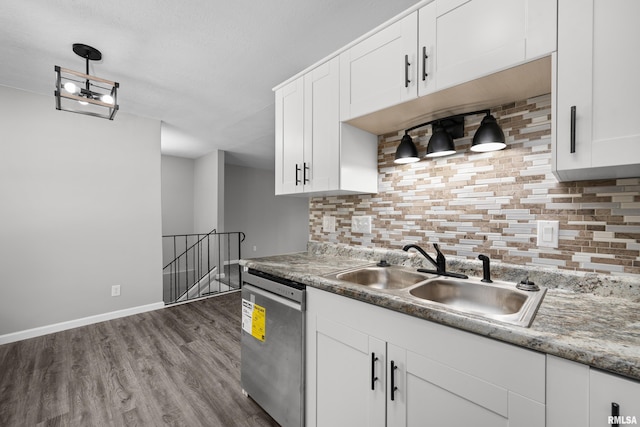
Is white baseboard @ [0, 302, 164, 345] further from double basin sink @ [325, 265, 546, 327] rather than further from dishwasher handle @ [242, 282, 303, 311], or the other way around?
double basin sink @ [325, 265, 546, 327]

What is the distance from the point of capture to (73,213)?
313cm

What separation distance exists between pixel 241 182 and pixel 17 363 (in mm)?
5394

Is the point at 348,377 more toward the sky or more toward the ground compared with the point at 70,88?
more toward the ground

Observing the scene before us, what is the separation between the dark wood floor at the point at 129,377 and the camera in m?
1.79

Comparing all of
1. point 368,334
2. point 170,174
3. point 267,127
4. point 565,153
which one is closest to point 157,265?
point 267,127

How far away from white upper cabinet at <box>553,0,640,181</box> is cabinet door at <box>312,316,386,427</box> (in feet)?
3.37

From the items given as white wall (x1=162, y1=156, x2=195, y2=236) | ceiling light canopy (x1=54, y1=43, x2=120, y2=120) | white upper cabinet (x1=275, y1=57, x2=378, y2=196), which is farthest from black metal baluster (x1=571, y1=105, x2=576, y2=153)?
white wall (x1=162, y1=156, x2=195, y2=236)

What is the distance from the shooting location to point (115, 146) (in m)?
3.42

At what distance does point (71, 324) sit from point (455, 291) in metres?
3.96

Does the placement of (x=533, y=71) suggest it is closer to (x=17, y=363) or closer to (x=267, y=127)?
(x=267, y=127)

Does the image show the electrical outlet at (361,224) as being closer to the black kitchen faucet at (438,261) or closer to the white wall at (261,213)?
the black kitchen faucet at (438,261)

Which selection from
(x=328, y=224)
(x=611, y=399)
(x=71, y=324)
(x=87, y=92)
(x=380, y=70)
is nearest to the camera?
(x=611, y=399)

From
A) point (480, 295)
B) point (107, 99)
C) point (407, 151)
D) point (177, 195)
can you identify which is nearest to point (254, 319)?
point (480, 295)

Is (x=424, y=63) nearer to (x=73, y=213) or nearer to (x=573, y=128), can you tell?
(x=573, y=128)
